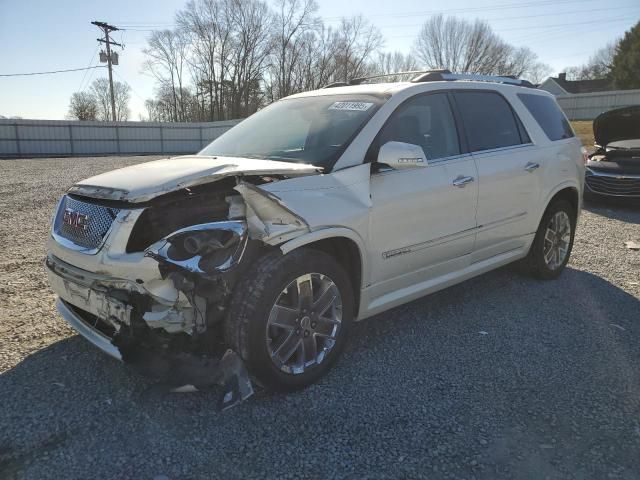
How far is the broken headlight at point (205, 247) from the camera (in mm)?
2691

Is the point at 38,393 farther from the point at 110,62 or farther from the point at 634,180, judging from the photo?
the point at 110,62

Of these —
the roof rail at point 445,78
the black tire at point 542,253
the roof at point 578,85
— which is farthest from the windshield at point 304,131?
the roof at point 578,85

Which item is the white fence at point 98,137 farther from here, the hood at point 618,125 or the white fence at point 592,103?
the white fence at point 592,103

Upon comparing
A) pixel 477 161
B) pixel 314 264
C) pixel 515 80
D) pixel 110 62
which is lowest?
pixel 314 264

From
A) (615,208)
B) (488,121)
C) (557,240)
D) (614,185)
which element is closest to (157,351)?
(488,121)

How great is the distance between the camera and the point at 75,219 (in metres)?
3.12

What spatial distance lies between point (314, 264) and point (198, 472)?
127 centimetres

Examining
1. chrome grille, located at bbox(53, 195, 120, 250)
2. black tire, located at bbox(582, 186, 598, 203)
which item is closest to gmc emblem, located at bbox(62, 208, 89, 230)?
chrome grille, located at bbox(53, 195, 120, 250)

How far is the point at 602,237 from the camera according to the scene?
7.35m

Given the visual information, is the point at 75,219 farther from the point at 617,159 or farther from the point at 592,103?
the point at 592,103

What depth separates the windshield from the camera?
3.47 m

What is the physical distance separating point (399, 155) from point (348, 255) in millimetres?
730

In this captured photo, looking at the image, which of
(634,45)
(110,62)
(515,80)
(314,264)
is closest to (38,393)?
(314,264)

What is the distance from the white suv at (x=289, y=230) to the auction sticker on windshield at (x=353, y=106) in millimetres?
12
